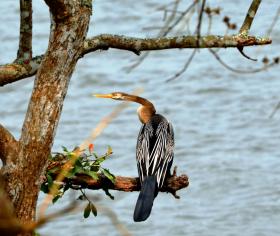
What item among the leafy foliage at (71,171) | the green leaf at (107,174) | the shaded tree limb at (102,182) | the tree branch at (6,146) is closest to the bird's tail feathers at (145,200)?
the shaded tree limb at (102,182)

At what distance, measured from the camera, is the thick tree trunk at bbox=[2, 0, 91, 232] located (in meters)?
3.45

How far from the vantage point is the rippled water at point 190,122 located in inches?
377

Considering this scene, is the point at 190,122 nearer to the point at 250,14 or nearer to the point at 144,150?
the point at 144,150

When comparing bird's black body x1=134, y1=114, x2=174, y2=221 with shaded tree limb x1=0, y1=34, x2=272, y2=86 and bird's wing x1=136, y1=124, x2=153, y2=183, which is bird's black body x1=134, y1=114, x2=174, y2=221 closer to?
Result: bird's wing x1=136, y1=124, x2=153, y2=183

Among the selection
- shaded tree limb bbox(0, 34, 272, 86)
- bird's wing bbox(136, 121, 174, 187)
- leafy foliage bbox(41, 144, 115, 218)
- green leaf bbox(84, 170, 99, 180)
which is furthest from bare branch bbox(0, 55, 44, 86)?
bird's wing bbox(136, 121, 174, 187)

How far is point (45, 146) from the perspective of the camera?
3.48 meters

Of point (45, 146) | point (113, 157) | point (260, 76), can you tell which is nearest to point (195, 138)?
point (113, 157)

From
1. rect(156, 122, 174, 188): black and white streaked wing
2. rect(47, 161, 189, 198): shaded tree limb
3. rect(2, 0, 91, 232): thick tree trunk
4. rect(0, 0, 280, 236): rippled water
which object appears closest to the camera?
rect(2, 0, 91, 232): thick tree trunk

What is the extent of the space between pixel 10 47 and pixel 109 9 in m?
1.96

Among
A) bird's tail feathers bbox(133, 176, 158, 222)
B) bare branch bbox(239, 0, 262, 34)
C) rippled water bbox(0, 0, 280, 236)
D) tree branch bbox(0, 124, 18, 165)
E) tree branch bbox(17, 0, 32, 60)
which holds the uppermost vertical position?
bare branch bbox(239, 0, 262, 34)

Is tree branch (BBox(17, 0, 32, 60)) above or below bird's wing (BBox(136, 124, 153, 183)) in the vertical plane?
above

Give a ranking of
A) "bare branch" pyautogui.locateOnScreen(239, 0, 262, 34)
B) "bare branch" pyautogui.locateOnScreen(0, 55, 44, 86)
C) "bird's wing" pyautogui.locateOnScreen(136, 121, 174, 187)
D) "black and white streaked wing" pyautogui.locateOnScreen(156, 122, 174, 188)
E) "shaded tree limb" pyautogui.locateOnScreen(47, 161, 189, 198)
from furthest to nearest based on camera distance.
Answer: "bird's wing" pyautogui.locateOnScreen(136, 121, 174, 187) → "black and white streaked wing" pyautogui.locateOnScreen(156, 122, 174, 188) → "shaded tree limb" pyautogui.locateOnScreen(47, 161, 189, 198) → "bare branch" pyautogui.locateOnScreen(239, 0, 262, 34) → "bare branch" pyautogui.locateOnScreen(0, 55, 44, 86)

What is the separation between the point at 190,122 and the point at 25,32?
23.0 feet

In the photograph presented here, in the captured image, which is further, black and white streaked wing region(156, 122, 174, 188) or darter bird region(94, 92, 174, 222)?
black and white streaked wing region(156, 122, 174, 188)
